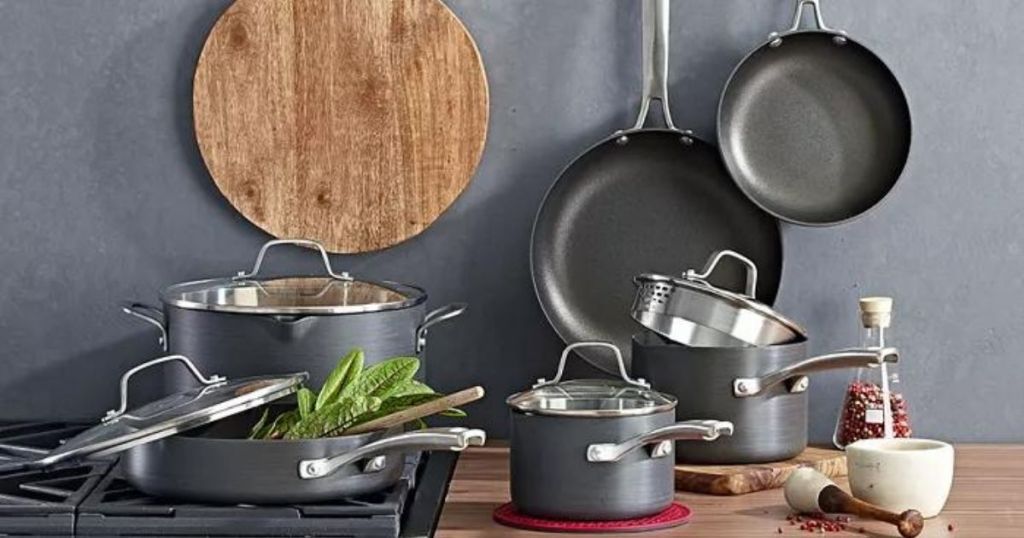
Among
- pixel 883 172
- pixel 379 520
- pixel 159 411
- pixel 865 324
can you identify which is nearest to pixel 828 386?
pixel 865 324

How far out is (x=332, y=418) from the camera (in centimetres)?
199

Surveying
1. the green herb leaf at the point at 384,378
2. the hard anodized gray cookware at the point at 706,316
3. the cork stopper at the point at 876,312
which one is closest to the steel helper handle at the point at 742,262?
the hard anodized gray cookware at the point at 706,316

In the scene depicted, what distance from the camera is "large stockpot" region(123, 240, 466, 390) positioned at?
7.18 feet

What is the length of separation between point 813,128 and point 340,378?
0.85 meters

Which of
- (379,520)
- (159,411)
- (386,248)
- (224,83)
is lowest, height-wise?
(379,520)

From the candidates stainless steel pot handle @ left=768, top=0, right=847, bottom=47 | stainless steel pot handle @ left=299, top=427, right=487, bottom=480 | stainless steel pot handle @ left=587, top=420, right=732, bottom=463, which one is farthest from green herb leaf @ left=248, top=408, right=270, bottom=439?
stainless steel pot handle @ left=768, top=0, right=847, bottom=47

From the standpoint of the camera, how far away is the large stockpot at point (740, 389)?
2.18 meters

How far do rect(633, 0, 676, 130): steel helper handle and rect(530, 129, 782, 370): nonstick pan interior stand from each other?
58 millimetres

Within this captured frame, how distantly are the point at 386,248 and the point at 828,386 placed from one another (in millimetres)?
694

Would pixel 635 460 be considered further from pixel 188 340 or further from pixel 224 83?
pixel 224 83

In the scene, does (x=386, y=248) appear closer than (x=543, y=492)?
No

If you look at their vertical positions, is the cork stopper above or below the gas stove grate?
above

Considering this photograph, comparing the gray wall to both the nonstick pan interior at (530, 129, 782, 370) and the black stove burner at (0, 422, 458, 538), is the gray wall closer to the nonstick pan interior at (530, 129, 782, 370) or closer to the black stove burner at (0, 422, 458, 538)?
the nonstick pan interior at (530, 129, 782, 370)

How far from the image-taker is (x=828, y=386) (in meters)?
2.51
